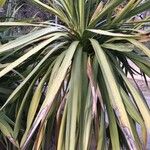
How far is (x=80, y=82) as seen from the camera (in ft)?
8.87

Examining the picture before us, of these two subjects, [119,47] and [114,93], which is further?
[119,47]

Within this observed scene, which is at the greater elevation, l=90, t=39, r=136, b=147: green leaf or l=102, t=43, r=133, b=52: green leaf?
l=102, t=43, r=133, b=52: green leaf

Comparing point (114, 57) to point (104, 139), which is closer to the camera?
point (104, 139)

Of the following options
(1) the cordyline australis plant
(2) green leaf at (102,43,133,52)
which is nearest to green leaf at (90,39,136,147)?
(1) the cordyline australis plant

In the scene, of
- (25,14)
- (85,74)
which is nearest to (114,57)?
(85,74)

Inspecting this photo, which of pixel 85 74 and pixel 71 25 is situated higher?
pixel 71 25

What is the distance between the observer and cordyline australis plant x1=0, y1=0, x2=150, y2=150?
254 centimetres

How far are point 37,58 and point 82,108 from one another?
2.14ft

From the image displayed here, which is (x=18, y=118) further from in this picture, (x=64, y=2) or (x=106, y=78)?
(x=64, y=2)

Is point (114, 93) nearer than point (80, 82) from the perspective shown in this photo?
Yes

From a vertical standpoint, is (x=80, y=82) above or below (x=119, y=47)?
below

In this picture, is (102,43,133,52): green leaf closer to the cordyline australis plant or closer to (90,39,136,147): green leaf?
the cordyline australis plant

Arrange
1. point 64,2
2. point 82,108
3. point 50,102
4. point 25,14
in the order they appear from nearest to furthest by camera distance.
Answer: point 50,102, point 82,108, point 64,2, point 25,14

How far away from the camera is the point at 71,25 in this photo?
2.99 meters
